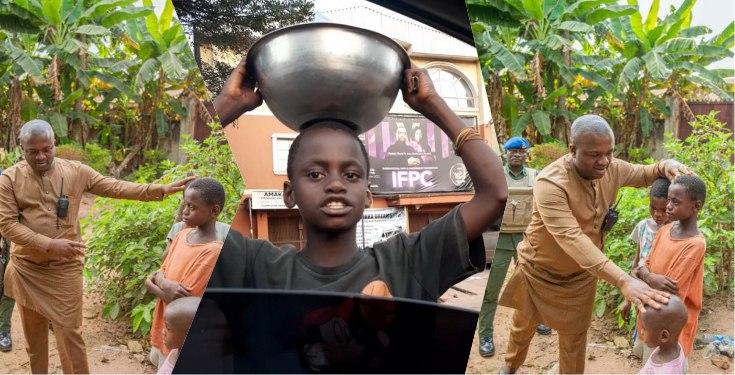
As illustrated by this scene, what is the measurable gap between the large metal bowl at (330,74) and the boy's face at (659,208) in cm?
108

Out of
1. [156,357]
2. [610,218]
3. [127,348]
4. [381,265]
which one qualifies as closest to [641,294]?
[610,218]

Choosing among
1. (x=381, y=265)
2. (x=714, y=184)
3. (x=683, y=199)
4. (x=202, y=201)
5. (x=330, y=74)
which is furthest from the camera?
(x=714, y=184)

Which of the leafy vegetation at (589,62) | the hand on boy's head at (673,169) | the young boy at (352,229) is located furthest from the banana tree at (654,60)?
the young boy at (352,229)

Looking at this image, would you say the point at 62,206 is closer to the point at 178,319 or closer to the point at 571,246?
the point at 178,319

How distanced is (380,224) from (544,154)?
61 cm

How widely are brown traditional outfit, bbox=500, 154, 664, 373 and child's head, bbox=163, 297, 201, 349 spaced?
2.85 ft

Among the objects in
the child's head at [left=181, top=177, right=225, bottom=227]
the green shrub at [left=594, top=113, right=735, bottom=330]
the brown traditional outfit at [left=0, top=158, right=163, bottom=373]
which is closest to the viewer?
the child's head at [left=181, top=177, right=225, bottom=227]

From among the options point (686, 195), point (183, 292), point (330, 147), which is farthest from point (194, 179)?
point (686, 195)

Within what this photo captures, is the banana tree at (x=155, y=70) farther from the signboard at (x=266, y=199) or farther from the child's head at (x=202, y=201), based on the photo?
the signboard at (x=266, y=199)

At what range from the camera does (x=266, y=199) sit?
172 centimetres

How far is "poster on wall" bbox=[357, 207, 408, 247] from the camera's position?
5.41ft

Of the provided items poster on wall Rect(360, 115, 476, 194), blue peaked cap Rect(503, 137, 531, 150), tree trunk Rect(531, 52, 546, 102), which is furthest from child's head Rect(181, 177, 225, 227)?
tree trunk Rect(531, 52, 546, 102)

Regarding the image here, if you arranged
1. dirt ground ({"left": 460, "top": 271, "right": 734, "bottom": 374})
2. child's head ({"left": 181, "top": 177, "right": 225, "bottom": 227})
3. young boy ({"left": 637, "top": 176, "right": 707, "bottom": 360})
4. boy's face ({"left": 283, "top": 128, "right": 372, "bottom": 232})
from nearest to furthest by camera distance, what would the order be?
boy's face ({"left": 283, "top": 128, "right": 372, "bottom": 232})
child's head ({"left": 181, "top": 177, "right": 225, "bottom": 227})
dirt ground ({"left": 460, "top": 271, "right": 734, "bottom": 374})
young boy ({"left": 637, "top": 176, "right": 707, "bottom": 360})

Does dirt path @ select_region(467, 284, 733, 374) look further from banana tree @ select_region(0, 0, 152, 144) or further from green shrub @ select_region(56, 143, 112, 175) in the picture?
banana tree @ select_region(0, 0, 152, 144)
